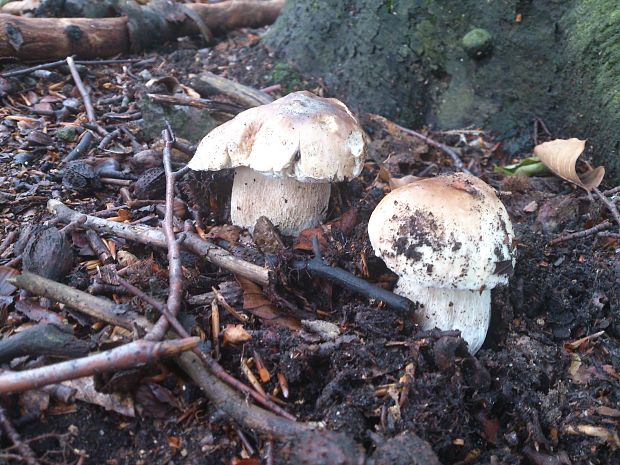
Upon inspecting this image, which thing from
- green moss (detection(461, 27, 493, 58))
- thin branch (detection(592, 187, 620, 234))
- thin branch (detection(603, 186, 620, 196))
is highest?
green moss (detection(461, 27, 493, 58))

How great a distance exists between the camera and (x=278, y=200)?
9.82 ft

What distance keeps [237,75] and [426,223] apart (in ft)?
10.3

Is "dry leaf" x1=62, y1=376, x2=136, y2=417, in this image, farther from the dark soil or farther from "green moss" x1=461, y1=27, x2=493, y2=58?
"green moss" x1=461, y1=27, x2=493, y2=58

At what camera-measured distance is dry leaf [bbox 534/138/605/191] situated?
3520 mm

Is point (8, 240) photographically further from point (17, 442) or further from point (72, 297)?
point (17, 442)

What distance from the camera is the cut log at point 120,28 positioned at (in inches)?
172

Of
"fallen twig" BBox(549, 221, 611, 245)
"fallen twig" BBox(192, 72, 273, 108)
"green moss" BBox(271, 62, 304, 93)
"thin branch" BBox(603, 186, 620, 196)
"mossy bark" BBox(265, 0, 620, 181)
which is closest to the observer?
"fallen twig" BBox(549, 221, 611, 245)

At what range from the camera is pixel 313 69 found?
483cm

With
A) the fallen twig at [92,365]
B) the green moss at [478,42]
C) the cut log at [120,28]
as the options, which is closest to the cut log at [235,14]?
the cut log at [120,28]

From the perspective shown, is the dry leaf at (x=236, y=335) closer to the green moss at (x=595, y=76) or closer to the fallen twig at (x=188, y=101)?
the fallen twig at (x=188, y=101)

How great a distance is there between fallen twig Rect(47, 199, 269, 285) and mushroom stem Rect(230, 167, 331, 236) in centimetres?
42

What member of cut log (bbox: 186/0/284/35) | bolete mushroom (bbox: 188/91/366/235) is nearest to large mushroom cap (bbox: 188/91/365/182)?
bolete mushroom (bbox: 188/91/366/235)

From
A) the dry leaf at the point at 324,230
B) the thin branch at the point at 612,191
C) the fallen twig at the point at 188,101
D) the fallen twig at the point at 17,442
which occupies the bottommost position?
the fallen twig at the point at 17,442

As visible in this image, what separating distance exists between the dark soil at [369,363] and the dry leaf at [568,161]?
0.17 meters
